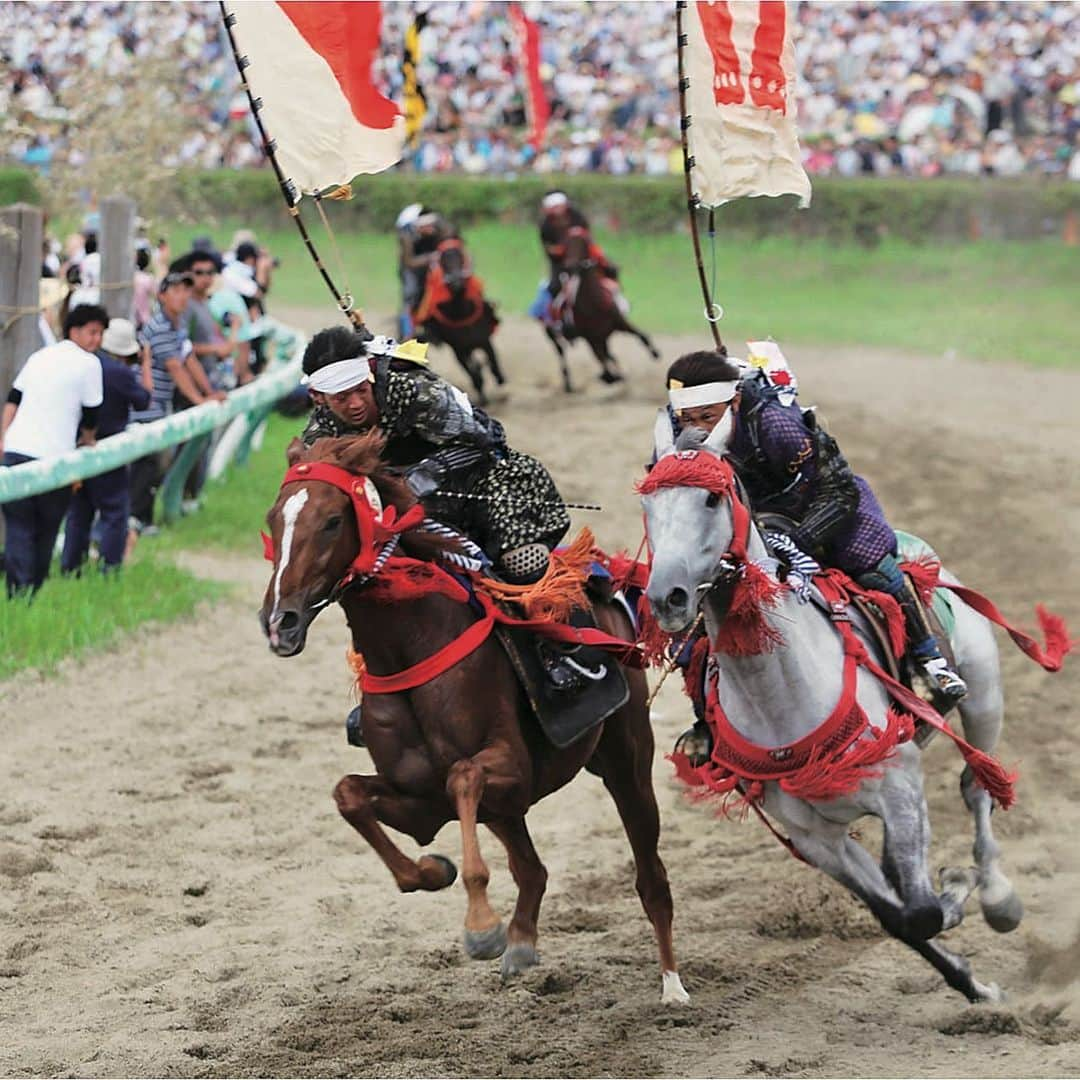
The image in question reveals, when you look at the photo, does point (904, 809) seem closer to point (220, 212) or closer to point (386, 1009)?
point (386, 1009)

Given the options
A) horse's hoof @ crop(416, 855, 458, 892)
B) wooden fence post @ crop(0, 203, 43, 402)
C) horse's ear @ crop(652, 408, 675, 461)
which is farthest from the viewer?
wooden fence post @ crop(0, 203, 43, 402)

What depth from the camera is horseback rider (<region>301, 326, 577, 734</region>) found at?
6141 millimetres

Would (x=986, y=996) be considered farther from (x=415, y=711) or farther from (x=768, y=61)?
(x=768, y=61)

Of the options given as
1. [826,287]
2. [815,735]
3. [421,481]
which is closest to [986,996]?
[815,735]

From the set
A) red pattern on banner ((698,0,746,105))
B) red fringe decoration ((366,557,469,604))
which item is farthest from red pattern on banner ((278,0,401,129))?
red fringe decoration ((366,557,469,604))

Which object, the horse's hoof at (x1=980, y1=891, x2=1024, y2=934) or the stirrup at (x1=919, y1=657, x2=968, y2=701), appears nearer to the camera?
the stirrup at (x1=919, y1=657, x2=968, y2=701)

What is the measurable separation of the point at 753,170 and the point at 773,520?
1.58m

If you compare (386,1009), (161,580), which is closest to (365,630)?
(386,1009)

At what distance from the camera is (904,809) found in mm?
6352

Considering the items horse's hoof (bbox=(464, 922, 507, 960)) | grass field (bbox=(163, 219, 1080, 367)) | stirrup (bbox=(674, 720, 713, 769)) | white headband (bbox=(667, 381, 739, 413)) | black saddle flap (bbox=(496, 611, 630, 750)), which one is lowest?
grass field (bbox=(163, 219, 1080, 367))

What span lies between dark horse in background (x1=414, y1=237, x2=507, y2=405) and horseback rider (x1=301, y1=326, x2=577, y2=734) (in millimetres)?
12542

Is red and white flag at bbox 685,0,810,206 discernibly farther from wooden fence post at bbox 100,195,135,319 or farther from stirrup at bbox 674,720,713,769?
wooden fence post at bbox 100,195,135,319

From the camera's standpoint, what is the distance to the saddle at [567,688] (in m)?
6.36

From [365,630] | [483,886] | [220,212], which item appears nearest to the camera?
[483,886]
